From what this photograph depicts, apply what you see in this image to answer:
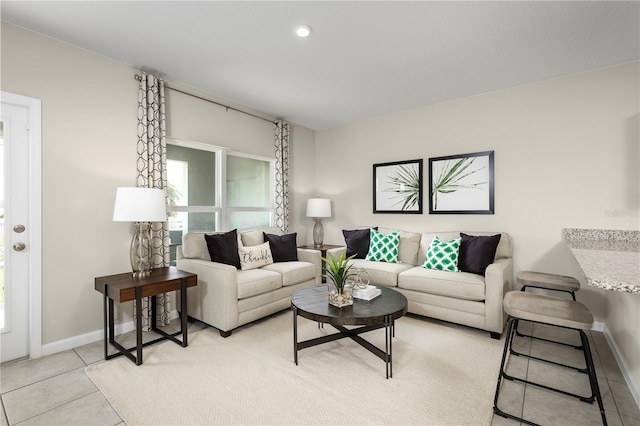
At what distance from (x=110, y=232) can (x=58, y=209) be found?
43 cm

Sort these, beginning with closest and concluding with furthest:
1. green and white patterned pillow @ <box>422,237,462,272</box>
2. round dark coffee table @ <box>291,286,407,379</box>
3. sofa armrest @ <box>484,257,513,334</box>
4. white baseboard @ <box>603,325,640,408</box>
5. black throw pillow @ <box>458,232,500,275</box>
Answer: white baseboard @ <box>603,325,640,408</box>
round dark coffee table @ <box>291,286,407,379</box>
sofa armrest @ <box>484,257,513,334</box>
black throw pillow @ <box>458,232,500,275</box>
green and white patterned pillow @ <box>422,237,462,272</box>

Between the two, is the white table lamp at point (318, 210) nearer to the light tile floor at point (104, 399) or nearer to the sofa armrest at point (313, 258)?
the sofa armrest at point (313, 258)

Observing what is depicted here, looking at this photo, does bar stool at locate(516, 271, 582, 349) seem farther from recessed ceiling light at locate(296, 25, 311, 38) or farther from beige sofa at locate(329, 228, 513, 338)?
recessed ceiling light at locate(296, 25, 311, 38)

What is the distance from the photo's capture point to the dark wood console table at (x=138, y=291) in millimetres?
2291

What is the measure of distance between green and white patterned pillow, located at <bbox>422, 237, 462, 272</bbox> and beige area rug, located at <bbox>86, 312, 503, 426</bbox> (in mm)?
706

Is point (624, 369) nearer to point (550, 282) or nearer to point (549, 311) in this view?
point (550, 282)

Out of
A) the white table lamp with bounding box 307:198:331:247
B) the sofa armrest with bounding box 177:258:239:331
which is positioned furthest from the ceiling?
the sofa armrest with bounding box 177:258:239:331

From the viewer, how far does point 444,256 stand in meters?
3.31

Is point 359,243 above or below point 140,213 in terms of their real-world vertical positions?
below

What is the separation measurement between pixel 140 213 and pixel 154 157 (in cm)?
86

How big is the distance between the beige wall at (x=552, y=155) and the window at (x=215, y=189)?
79.7 inches

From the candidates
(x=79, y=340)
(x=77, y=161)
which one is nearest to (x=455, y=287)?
(x=79, y=340)

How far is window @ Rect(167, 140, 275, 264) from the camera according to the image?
3.45 meters

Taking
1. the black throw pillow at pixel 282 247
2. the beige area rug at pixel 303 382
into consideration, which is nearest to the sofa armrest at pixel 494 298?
the beige area rug at pixel 303 382
